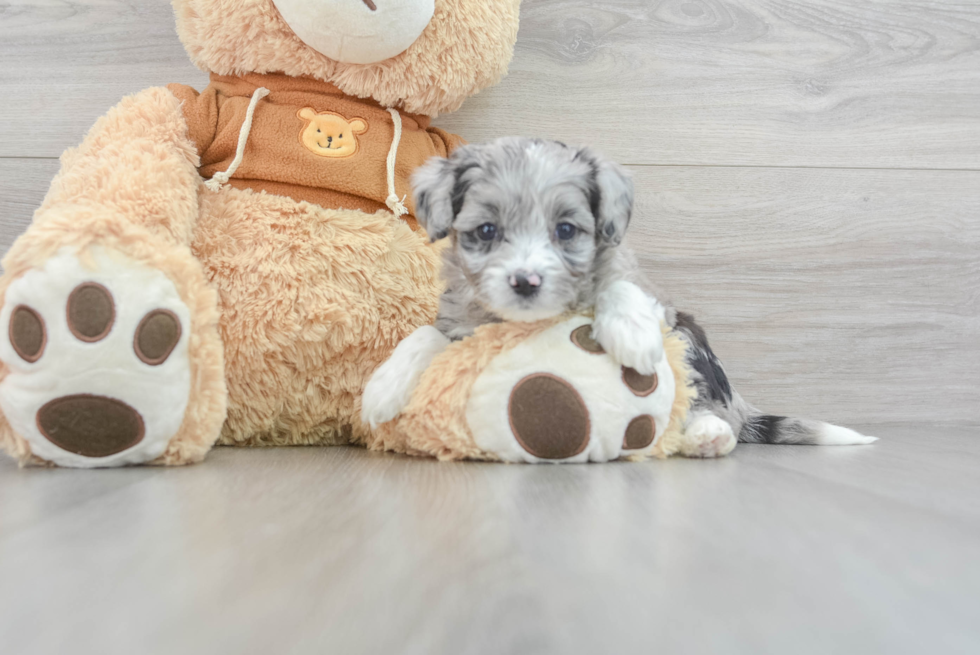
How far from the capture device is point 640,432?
4.01 feet

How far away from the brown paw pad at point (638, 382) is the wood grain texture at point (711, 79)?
937 mm

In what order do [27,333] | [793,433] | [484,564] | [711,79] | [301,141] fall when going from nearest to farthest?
[484,564] → [27,333] → [301,141] → [793,433] → [711,79]

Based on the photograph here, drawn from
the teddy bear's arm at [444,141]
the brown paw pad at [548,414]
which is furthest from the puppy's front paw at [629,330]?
the teddy bear's arm at [444,141]

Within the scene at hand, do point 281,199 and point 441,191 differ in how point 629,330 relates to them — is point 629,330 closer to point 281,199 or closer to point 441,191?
point 441,191

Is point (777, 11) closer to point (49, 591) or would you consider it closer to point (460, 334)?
point (460, 334)

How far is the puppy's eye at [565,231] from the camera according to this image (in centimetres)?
125

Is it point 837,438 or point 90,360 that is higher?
point 90,360

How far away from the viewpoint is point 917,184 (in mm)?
2020

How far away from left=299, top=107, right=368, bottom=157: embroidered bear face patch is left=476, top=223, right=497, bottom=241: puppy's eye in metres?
0.41

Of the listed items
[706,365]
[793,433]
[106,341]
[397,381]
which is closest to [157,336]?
[106,341]

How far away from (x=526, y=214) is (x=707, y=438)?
1.84ft

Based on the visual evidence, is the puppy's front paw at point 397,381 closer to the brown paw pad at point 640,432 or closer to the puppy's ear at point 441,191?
the puppy's ear at point 441,191

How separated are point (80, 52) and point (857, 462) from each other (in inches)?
81.5

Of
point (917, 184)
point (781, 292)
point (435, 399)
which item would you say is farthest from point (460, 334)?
point (917, 184)
